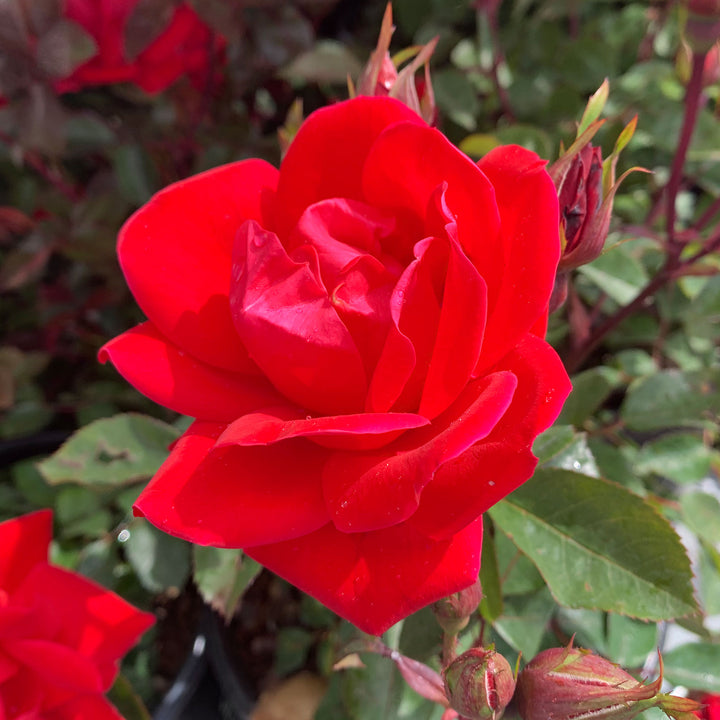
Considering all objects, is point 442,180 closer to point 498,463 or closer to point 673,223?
point 498,463

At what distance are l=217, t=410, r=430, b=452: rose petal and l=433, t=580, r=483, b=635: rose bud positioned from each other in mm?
78

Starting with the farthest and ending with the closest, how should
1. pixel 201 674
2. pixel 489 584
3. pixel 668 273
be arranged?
pixel 201 674 → pixel 668 273 → pixel 489 584

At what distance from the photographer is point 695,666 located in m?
0.44

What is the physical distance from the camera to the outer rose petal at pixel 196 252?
0.88ft

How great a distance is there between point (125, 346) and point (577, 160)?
0.21m

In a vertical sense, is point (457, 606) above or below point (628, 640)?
above

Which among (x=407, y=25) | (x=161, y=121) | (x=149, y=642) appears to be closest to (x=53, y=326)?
(x=161, y=121)

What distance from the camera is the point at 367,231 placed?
27cm

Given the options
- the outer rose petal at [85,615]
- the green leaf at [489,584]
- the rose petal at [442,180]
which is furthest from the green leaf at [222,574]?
the rose petal at [442,180]

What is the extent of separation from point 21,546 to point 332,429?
0.91 feet

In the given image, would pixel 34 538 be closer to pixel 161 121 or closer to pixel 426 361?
pixel 426 361

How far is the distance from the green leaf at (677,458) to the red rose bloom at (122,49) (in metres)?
0.50

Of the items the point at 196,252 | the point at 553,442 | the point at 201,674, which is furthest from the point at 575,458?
the point at 201,674

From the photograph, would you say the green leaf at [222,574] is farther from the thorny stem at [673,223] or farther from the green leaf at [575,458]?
the thorny stem at [673,223]
